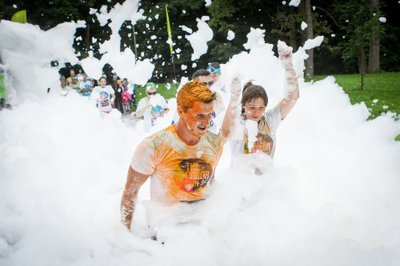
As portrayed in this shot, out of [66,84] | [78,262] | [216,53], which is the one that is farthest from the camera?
[216,53]

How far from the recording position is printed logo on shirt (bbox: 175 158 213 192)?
2496 millimetres

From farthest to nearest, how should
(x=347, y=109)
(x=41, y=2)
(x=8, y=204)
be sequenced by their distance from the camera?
(x=41, y=2)
(x=347, y=109)
(x=8, y=204)

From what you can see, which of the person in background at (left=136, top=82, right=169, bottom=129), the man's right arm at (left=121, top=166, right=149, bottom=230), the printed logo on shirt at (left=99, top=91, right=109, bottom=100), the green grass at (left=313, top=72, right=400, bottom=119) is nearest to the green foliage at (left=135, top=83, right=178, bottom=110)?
the printed logo on shirt at (left=99, top=91, right=109, bottom=100)

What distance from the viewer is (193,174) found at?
2525mm

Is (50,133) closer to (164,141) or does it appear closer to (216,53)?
(164,141)

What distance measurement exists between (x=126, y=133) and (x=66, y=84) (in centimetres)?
466

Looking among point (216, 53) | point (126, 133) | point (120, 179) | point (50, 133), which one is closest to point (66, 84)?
point (126, 133)

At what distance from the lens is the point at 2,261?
2.74 metres

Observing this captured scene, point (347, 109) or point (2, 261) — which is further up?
point (347, 109)

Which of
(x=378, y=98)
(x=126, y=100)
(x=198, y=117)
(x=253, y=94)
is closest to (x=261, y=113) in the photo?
(x=253, y=94)

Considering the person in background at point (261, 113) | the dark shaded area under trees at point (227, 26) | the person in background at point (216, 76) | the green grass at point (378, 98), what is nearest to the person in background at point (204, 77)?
the person in background at point (216, 76)

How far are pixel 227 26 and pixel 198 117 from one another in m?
21.9

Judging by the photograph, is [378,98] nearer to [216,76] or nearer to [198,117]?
[216,76]

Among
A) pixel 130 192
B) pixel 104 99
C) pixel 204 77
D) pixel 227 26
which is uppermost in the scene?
pixel 227 26
